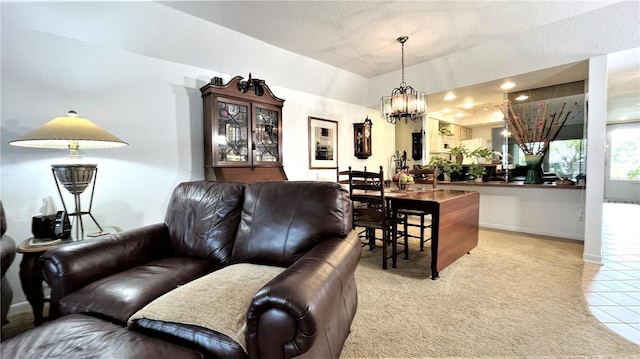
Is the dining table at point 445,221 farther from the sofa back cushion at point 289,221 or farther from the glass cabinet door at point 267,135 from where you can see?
the glass cabinet door at point 267,135

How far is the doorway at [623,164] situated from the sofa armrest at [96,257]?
10.9m

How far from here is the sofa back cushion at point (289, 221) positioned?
1.56 metres

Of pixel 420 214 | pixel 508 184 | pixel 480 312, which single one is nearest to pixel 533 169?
pixel 508 184

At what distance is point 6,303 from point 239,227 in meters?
1.53

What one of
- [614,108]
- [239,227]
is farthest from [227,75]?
[614,108]

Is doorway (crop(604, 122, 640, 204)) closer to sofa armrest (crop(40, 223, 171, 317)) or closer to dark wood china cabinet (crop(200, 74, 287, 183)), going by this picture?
dark wood china cabinet (crop(200, 74, 287, 183))

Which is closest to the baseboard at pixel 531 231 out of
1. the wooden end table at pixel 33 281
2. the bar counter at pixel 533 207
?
the bar counter at pixel 533 207

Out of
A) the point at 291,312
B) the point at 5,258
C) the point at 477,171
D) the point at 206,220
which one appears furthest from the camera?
the point at 477,171

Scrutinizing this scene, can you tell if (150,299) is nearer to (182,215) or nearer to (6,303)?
(182,215)

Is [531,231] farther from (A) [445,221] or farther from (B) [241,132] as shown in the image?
(B) [241,132]

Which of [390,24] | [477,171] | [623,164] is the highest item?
[390,24]

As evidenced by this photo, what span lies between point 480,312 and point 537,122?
3.58m

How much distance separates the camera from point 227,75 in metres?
3.37

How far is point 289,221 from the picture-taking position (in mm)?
1637
